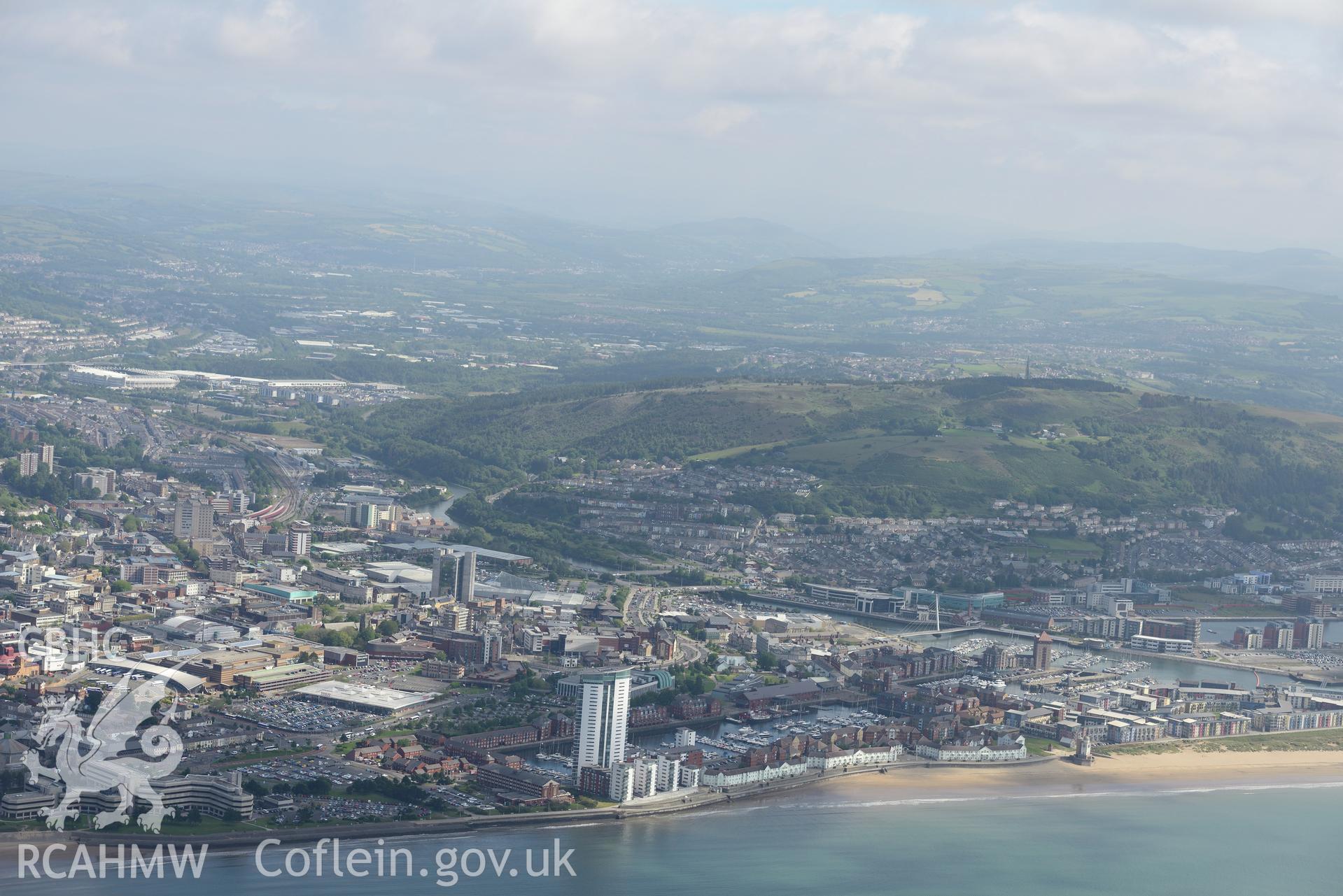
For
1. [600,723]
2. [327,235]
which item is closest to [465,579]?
[600,723]

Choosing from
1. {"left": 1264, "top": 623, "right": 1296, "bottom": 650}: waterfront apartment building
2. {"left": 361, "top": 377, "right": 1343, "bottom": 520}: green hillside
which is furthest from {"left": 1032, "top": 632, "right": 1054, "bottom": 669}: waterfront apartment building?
{"left": 361, "top": 377, "right": 1343, "bottom": 520}: green hillside

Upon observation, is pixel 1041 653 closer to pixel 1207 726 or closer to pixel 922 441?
pixel 1207 726

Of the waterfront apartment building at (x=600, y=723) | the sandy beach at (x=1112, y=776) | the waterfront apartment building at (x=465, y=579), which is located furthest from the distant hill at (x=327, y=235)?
the waterfront apartment building at (x=600, y=723)

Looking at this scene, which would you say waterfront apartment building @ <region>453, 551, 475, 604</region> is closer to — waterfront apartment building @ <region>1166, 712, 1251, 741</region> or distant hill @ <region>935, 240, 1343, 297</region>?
waterfront apartment building @ <region>1166, 712, 1251, 741</region>

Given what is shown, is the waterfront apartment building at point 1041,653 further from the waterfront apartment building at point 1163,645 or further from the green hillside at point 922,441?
the green hillside at point 922,441

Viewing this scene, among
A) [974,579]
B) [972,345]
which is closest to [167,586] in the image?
[974,579]
